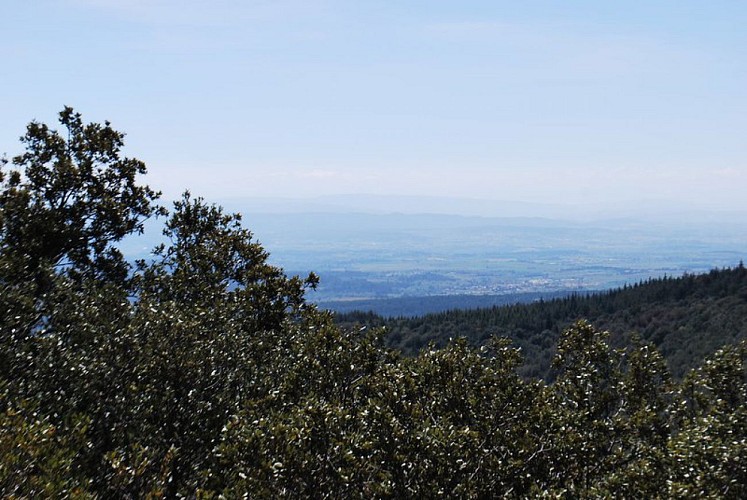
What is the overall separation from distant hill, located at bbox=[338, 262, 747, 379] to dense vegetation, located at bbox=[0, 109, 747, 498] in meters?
61.0

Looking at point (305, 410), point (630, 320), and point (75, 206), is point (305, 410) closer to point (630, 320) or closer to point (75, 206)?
point (75, 206)

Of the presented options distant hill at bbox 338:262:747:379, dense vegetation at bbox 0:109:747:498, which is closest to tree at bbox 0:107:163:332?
dense vegetation at bbox 0:109:747:498

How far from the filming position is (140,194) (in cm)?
2359

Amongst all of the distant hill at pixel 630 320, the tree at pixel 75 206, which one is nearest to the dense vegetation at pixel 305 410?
the tree at pixel 75 206

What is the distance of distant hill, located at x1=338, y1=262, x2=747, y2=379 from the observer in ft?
288

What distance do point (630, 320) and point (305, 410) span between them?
4737 inches

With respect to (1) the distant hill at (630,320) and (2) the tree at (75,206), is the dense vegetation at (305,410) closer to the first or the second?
(2) the tree at (75,206)

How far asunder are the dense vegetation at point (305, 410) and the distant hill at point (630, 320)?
61.0 metres

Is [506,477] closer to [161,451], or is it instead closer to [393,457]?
[393,457]

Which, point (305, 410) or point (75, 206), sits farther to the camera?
point (75, 206)

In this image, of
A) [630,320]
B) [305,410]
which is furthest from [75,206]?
[630,320]

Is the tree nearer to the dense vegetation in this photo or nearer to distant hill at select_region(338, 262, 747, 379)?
the dense vegetation

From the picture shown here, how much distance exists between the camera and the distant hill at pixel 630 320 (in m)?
87.6

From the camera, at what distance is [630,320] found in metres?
119
